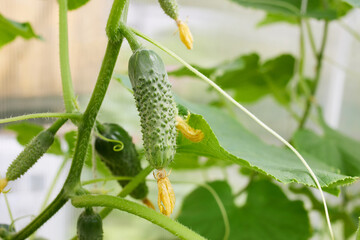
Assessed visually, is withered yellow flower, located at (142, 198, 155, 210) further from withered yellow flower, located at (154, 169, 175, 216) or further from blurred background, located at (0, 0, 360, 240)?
blurred background, located at (0, 0, 360, 240)

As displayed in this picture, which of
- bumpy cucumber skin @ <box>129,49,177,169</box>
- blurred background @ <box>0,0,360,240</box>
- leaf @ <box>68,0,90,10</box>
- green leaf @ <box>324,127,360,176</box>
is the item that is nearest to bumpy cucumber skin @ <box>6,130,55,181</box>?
bumpy cucumber skin @ <box>129,49,177,169</box>

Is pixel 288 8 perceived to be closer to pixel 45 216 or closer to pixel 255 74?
pixel 255 74

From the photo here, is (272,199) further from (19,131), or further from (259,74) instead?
(19,131)

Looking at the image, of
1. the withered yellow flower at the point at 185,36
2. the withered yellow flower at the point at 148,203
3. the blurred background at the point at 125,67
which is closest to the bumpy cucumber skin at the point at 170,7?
the withered yellow flower at the point at 185,36

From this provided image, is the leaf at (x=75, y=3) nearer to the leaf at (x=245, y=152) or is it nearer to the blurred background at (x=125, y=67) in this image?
the leaf at (x=245, y=152)

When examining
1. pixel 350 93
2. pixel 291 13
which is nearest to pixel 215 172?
pixel 350 93

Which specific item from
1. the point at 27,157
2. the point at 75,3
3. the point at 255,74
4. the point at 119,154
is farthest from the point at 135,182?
the point at 255,74
